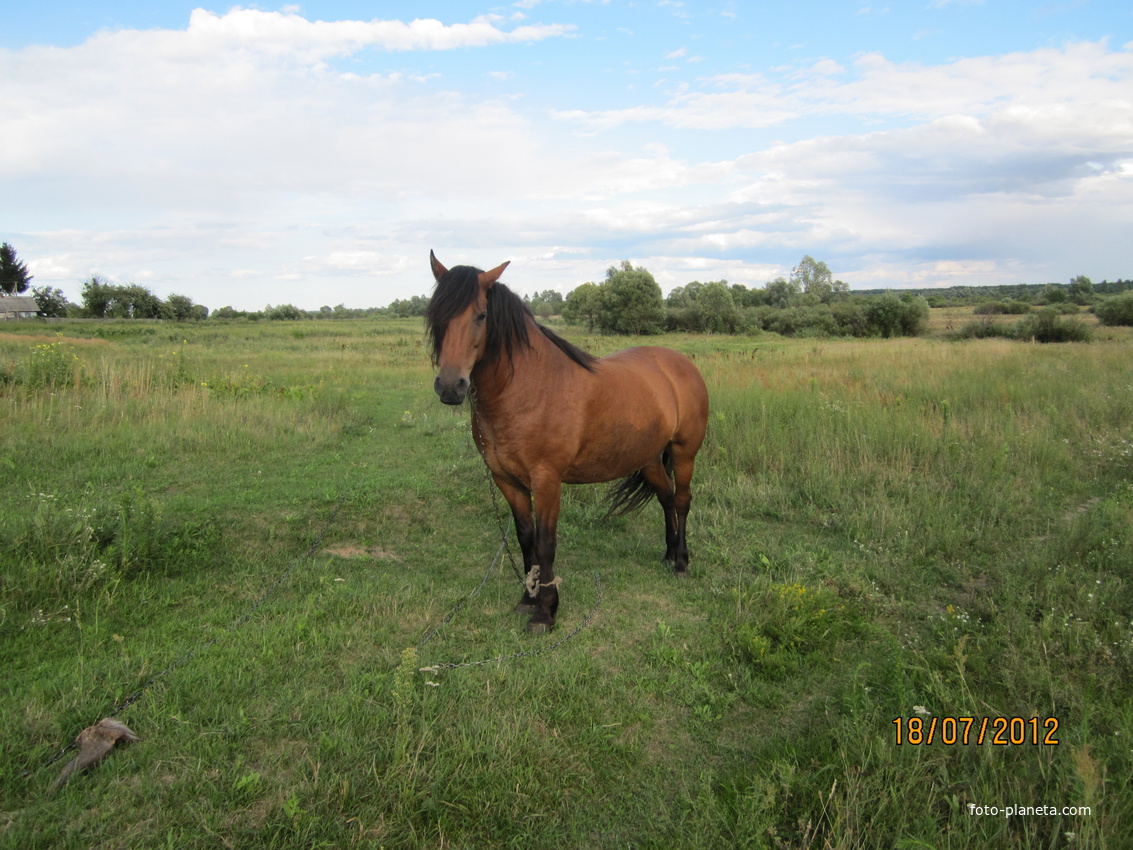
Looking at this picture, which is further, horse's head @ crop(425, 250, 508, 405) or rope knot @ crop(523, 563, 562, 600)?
rope knot @ crop(523, 563, 562, 600)

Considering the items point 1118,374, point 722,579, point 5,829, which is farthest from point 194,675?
point 1118,374

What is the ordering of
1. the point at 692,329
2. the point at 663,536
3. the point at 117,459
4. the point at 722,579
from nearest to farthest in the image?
the point at 722,579, the point at 663,536, the point at 117,459, the point at 692,329

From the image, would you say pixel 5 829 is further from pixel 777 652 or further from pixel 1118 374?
pixel 1118 374

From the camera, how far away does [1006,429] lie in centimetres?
841

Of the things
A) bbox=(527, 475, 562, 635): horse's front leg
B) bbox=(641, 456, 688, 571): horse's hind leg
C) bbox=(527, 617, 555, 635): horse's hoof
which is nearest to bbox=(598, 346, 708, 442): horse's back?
bbox=(641, 456, 688, 571): horse's hind leg

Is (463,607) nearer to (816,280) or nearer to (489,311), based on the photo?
(489,311)

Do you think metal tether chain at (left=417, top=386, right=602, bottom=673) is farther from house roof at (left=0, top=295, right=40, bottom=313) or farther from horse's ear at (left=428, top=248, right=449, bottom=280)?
house roof at (left=0, top=295, right=40, bottom=313)

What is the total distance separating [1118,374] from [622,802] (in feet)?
49.4

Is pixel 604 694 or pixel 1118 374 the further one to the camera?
pixel 1118 374

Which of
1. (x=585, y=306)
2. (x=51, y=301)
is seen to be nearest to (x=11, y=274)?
(x=51, y=301)

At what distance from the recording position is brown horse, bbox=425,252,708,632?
11.6ft

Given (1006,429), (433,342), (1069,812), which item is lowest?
(1069,812)

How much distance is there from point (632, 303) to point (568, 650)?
133 ft

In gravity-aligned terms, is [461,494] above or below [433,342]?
below
